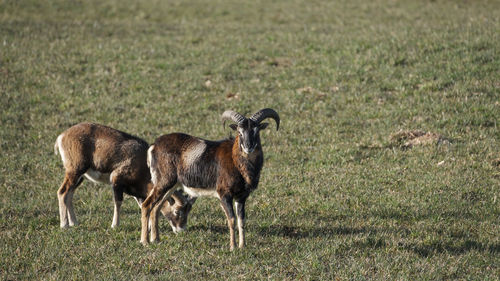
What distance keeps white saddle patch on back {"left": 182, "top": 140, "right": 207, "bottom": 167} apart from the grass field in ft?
4.51

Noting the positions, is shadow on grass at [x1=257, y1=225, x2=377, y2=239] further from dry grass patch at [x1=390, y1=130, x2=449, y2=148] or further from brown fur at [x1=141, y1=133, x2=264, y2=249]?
dry grass patch at [x1=390, y1=130, x2=449, y2=148]

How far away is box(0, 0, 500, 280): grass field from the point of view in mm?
9961

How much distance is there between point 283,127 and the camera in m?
17.8

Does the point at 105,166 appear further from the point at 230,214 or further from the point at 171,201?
the point at 230,214

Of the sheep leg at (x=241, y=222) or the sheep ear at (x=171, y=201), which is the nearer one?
the sheep leg at (x=241, y=222)

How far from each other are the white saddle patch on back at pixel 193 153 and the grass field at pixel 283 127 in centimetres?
137

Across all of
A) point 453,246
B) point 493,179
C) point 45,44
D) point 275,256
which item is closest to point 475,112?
point 493,179

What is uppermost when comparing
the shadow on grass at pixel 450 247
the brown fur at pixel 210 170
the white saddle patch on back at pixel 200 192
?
the brown fur at pixel 210 170

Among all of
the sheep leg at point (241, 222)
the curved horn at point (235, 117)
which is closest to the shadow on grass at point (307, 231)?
the sheep leg at point (241, 222)

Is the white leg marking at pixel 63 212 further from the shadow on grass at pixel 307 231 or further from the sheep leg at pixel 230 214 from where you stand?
the shadow on grass at pixel 307 231

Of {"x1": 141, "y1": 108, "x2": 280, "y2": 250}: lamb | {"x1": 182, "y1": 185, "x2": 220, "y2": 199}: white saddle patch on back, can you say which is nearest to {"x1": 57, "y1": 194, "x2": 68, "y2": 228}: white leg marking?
{"x1": 141, "y1": 108, "x2": 280, "y2": 250}: lamb

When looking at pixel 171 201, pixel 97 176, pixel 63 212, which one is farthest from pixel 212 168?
pixel 63 212

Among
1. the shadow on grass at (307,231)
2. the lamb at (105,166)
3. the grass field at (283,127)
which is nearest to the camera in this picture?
the grass field at (283,127)

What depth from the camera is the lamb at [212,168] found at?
408 inches
